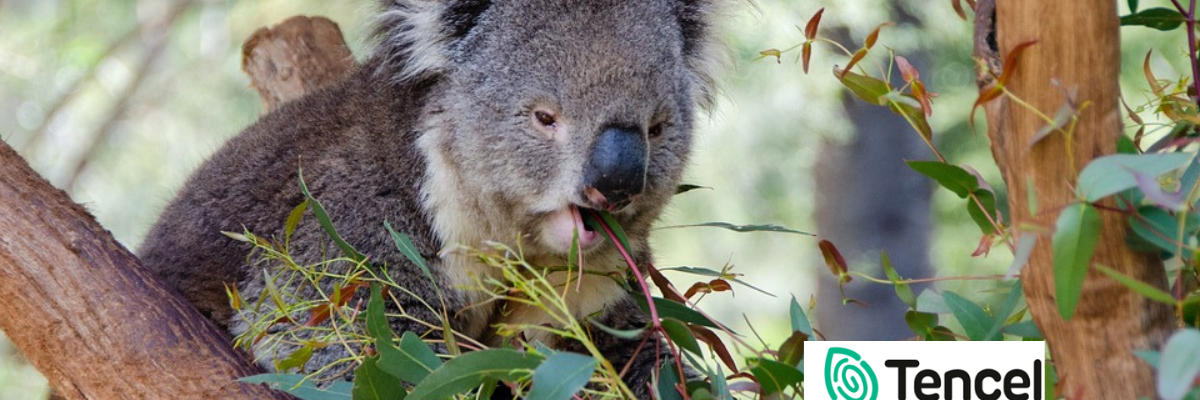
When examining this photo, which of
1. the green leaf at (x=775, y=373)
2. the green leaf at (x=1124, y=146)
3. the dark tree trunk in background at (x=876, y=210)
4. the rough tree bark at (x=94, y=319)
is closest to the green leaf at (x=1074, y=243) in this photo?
the green leaf at (x=1124, y=146)

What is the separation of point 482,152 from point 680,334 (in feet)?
2.46

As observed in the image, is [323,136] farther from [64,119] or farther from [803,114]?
[64,119]

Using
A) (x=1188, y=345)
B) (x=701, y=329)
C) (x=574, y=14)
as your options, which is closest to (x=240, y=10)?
(x=574, y=14)

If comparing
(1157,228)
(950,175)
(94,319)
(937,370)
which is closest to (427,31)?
(94,319)

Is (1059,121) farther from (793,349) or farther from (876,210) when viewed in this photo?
(876,210)

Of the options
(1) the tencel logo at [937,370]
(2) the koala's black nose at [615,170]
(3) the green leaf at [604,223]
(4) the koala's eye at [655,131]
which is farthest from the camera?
(4) the koala's eye at [655,131]

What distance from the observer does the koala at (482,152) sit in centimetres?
231

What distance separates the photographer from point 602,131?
7.30 ft

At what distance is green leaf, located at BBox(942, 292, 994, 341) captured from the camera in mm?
1725

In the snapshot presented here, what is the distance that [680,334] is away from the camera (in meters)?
1.84

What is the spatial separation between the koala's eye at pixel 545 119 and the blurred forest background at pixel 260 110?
3.26 metres

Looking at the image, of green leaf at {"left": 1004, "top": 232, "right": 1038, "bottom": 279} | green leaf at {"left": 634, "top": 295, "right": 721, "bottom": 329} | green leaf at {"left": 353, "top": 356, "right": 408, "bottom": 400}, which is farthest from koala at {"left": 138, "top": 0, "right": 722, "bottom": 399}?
green leaf at {"left": 1004, "top": 232, "right": 1038, "bottom": 279}

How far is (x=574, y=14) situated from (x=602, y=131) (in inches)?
12.3

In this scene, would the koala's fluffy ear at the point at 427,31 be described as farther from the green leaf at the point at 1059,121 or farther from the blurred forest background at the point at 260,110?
the blurred forest background at the point at 260,110
